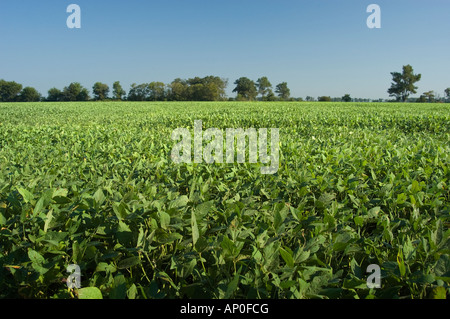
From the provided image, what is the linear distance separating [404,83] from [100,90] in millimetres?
102085

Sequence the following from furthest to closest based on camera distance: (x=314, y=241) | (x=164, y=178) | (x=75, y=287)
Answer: (x=164, y=178) < (x=314, y=241) < (x=75, y=287)

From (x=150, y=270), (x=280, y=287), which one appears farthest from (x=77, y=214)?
(x=280, y=287)

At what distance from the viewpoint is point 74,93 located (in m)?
90.8

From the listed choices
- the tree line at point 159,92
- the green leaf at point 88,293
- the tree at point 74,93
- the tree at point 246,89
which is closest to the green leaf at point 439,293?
the green leaf at point 88,293

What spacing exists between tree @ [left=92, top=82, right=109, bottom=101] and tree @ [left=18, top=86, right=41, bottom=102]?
17.1m

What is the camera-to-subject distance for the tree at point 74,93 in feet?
296

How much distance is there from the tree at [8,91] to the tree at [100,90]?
24379 millimetres

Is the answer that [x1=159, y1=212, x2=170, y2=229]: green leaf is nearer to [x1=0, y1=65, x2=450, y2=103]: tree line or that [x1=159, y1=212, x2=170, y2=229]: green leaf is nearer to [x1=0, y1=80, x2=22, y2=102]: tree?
[x1=0, y1=65, x2=450, y2=103]: tree line

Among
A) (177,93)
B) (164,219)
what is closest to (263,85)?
(177,93)

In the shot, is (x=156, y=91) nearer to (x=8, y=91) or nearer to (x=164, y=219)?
(x=8, y=91)

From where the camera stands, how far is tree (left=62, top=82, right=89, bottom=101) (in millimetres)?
90250
